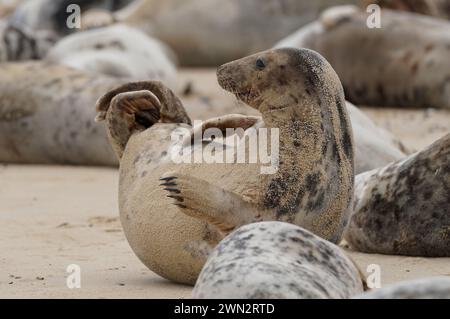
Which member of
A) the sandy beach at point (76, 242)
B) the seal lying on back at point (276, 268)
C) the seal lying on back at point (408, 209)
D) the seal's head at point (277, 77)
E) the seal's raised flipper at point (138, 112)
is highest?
the seal's head at point (277, 77)

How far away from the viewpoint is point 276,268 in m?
3.85

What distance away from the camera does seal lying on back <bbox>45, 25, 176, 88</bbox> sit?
10.6 m

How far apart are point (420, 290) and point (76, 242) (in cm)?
289

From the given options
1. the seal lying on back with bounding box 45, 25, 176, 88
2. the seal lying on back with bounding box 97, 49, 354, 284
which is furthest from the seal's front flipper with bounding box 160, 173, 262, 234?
the seal lying on back with bounding box 45, 25, 176, 88

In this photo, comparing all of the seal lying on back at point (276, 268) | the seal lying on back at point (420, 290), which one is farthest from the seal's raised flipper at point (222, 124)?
the seal lying on back at point (420, 290)

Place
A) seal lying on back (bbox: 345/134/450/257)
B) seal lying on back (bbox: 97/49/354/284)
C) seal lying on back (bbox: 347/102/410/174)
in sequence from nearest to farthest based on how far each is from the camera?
seal lying on back (bbox: 97/49/354/284), seal lying on back (bbox: 345/134/450/257), seal lying on back (bbox: 347/102/410/174)

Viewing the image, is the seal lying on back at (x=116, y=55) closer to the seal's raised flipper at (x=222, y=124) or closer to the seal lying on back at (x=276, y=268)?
the seal's raised flipper at (x=222, y=124)

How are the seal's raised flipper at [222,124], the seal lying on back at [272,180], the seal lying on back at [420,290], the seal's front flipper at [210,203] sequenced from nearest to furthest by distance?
1. the seal lying on back at [420,290]
2. the seal's front flipper at [210,203]
3. the seal lying on back at [272,180]
4. the seal's raised flipper at [222,124]

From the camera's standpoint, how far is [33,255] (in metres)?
5.64

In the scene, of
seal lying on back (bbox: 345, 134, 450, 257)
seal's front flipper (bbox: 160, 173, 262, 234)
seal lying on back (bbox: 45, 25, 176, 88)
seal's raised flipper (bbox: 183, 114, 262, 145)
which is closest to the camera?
seal's front flipper (bbox: 160, 173, 262, 234)

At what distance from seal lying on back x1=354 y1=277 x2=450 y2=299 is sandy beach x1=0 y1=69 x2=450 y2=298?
1.31m

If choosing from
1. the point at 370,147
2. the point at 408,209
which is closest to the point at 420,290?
the point at 408,209

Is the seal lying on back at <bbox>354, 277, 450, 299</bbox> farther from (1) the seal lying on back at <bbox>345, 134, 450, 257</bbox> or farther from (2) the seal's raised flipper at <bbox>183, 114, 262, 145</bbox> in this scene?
(1) the seal lying on back at <bbox>345, 134, 450, 257</bbox>

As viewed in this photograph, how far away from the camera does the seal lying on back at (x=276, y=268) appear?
12.3 ft
